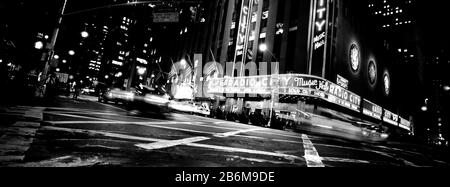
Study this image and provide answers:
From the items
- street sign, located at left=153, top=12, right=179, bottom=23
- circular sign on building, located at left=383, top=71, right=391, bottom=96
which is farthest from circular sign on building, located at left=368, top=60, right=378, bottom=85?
street sign, located at left=153, top=12, right=179, bottom=23

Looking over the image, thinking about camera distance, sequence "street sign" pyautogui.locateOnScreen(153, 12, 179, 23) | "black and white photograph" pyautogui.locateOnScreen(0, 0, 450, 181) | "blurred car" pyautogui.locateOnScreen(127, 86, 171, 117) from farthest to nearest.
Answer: "blurred car" pyautogui.locateOnScreen(127, 86, 171, 117) → "street sign" pyautogui.locateOnScreen(153, 12, 179, 23) → "black and white photograph" pyautogui.locateOnScreen(0, 0, 450, 181)

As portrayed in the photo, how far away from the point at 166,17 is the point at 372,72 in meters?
32.9

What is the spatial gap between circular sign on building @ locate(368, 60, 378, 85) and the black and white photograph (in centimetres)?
30

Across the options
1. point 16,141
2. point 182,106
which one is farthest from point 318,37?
point 16,141

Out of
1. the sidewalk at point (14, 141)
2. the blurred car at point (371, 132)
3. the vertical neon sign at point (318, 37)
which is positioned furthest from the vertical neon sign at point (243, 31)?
the sidewalk at point (14, 141)

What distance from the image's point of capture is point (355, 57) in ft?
93.5

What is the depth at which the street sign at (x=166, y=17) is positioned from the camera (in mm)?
12148

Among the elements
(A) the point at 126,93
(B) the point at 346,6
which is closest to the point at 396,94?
(B) the point at 346,6

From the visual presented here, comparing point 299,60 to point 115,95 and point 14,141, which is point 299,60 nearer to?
point 115,95

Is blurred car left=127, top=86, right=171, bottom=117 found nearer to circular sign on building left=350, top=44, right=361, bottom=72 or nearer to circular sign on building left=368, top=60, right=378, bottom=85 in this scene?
circular sign on building left=350, top=44, right=361, bottom=72

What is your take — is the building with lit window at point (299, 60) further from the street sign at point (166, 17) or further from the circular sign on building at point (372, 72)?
the street sign at point (166, 17)

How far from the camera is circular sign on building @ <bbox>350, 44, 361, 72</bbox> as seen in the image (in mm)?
27541

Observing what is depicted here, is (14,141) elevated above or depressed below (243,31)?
below

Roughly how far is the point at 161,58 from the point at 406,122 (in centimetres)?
6394
